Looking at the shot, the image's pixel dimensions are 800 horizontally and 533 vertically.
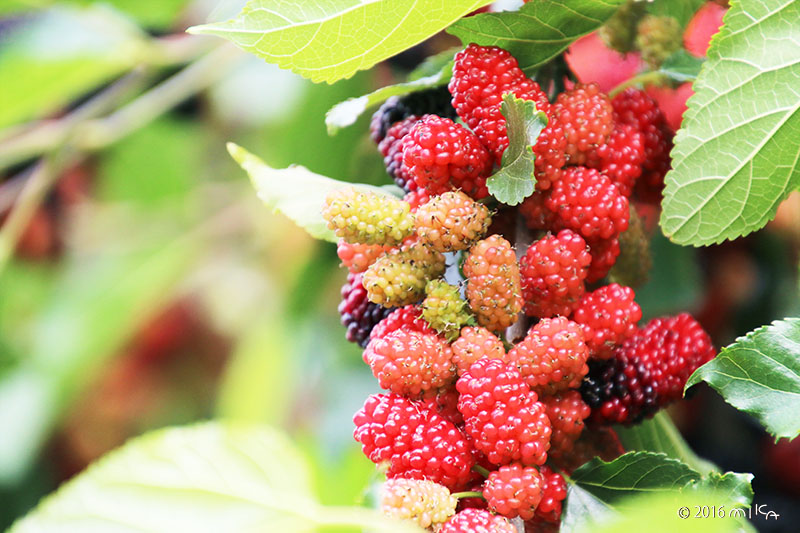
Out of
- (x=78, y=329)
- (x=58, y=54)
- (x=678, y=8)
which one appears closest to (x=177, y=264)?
(x=78, y=329)

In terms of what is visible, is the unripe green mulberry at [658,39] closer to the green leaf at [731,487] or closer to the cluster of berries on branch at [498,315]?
the cluster of berries on branch at [498,315]

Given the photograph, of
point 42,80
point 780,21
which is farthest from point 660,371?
point 42,80

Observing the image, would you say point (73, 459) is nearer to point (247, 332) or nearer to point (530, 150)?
point (247, 332)

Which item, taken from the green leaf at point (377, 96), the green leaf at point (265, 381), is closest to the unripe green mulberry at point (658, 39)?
the green leaf at point (377, 96)

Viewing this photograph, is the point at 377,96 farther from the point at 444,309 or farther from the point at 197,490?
the point at 197,490

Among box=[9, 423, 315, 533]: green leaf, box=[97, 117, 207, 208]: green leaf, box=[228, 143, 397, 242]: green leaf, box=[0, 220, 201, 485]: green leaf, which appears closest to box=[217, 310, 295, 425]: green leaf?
box=[0, 220, 201, 485]: green leaf

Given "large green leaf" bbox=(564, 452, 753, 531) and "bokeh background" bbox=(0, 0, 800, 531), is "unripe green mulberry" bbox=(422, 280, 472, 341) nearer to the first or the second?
"large green leaf" bbox=(564, 452, 753, 531)
